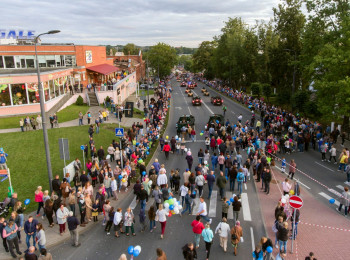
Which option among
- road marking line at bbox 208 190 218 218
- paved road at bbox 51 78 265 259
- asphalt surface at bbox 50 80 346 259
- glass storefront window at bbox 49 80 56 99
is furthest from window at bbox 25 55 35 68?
road marking line at bbox 208 190 218 218

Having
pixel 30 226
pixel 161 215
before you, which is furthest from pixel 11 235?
pixel 161 215

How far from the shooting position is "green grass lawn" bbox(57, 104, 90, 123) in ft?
101

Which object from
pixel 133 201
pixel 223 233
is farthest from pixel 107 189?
pixel 223 233

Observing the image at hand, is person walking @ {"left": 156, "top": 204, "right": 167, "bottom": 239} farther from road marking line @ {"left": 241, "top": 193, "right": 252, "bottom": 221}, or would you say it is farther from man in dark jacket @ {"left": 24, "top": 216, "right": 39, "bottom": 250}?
man in dark jacket @ {"left": 24, "top": 216, "right": 39, "bottom": 250}

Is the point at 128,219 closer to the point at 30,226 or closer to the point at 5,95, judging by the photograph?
the point at 30,226

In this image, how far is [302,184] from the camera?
16.7 metres

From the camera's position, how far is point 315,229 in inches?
468

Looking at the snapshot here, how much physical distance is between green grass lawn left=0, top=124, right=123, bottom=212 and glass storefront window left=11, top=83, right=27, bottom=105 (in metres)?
6.24

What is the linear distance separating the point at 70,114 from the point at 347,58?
26868 millimetres

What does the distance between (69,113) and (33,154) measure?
13247 millimetres

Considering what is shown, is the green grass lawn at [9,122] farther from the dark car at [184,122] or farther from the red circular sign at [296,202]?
the red circular sign at [296,202]

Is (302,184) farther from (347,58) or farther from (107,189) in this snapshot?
(347,58)

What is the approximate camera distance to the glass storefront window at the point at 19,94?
28.7 metres

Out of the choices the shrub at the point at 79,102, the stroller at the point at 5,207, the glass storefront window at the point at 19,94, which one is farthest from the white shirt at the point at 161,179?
the shrub at the point at 79,102
